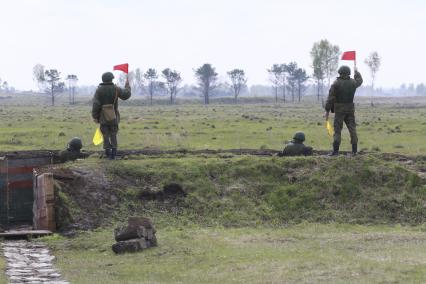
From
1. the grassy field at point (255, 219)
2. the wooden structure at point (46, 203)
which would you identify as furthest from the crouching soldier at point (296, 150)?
the wooden structure at point (46, 203)

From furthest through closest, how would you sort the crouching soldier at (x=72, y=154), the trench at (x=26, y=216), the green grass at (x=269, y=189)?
1. the crouching soldier at (x=72, y=154)
2. the green grass at (x=269, y=189)
3. the trench at (x=26, y=216)

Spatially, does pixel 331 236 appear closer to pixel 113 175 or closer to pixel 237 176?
pixel 237 176

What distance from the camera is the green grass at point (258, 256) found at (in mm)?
12258

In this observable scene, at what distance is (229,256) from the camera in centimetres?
1436

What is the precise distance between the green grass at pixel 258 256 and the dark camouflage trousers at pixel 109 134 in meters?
4.49

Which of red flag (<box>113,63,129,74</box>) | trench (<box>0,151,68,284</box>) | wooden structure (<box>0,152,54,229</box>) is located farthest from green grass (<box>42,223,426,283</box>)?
red flag (<box>113,63,129,74</box>)

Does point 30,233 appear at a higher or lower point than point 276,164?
lower

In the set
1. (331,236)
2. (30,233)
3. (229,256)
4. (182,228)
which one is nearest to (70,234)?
(30,233)

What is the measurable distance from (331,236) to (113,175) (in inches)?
271

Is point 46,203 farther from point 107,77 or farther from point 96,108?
point 107,77

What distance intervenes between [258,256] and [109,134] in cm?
910

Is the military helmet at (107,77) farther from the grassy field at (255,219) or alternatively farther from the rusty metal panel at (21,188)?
the rusty metal panel at (21,188)

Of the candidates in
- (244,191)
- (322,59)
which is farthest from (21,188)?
(322,59)

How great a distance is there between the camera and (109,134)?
71.5ft
